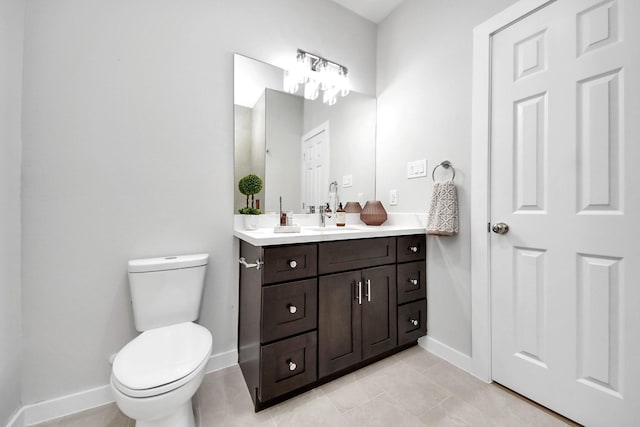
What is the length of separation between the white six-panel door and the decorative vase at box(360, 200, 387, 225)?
76 cm

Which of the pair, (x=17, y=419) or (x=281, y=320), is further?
(x=281, y=320)

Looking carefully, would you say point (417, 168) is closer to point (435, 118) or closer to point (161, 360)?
point (435, 118)

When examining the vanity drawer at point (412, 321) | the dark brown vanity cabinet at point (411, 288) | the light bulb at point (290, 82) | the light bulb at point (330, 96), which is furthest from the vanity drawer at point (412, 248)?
the light bulb at point (290, 82)

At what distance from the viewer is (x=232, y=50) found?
1.66 metres

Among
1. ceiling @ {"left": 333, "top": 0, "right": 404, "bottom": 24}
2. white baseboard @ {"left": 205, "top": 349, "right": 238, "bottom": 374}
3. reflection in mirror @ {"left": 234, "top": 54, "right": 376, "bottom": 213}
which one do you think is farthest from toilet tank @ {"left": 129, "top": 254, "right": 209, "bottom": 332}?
ceiling @ {"left": 333, "top": 0, "right": 404, "bottom": 24}

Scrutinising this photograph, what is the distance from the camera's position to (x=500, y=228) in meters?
1.43

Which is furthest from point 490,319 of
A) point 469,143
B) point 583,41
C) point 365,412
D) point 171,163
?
point 171,163

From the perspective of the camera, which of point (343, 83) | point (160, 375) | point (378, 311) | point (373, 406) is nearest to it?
point (160, 375)

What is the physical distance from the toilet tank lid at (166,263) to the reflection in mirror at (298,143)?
420 mm

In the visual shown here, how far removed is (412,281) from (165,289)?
152 cm

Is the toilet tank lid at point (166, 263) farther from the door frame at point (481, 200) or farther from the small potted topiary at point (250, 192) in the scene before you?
the door frame at point (481, 200)

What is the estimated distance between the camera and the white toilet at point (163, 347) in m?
0.91

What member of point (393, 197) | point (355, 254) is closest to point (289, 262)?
point (355, 254)

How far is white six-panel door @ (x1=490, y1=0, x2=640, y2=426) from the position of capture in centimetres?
106
